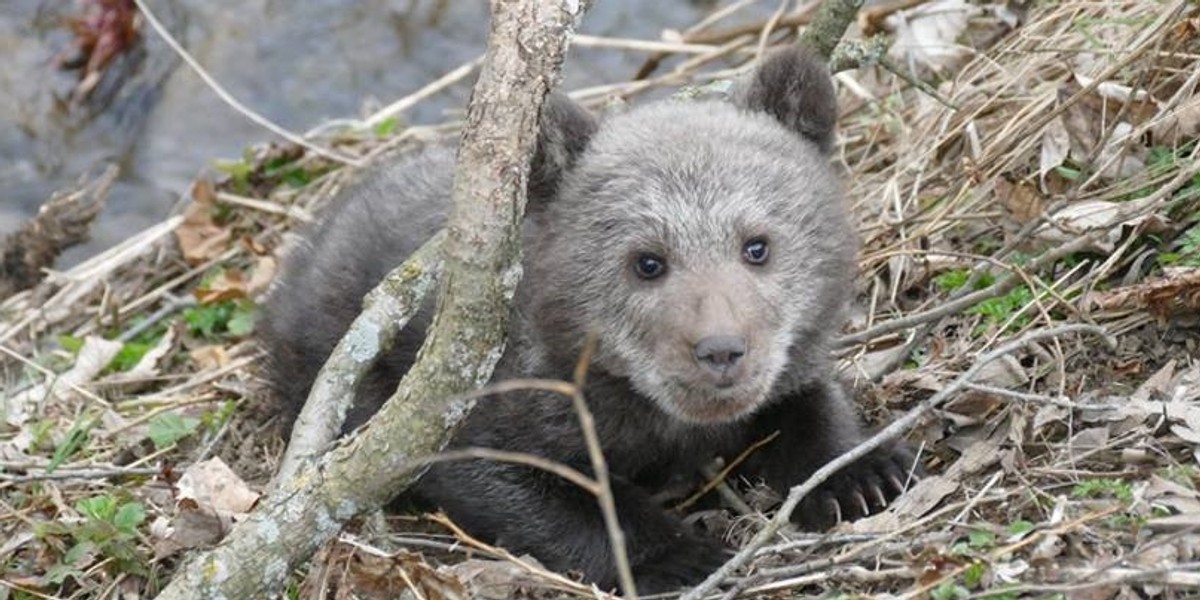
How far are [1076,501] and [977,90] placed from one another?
116 inches

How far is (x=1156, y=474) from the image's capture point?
4973 millimetres

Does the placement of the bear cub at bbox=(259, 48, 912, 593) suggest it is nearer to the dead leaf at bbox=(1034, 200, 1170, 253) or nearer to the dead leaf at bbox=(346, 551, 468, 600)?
the dead leaf at bbox=(346, 551, 468, 600)

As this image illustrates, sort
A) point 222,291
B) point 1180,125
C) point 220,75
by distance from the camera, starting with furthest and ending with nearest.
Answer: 1. point 220,75
2. point 222,291
3. point 1180,125

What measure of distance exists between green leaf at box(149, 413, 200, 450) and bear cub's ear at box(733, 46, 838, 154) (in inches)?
94.2

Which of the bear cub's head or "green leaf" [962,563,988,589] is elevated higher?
the bear cub's head

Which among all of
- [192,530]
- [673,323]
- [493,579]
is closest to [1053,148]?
[673,323]

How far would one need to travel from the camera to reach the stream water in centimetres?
1084

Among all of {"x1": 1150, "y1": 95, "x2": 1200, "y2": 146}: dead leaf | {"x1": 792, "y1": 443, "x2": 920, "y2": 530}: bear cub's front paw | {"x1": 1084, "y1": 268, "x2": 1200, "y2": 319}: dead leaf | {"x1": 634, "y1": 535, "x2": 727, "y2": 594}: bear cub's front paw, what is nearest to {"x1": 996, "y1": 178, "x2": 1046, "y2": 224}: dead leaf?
{"x1": 1150, "y1": 95, "x2": 1200, "y2": 146}: dead leaf

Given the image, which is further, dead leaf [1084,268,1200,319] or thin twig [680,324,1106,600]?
dead leaf [1084,268,1200,319]

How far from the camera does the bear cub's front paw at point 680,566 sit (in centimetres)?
551

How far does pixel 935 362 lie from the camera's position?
20.2 feet

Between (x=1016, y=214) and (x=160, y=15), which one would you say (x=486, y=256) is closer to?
(x=1016, y=214)

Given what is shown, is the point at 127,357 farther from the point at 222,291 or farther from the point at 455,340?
the point at 455,340

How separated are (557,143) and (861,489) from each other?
1387 millimetres
